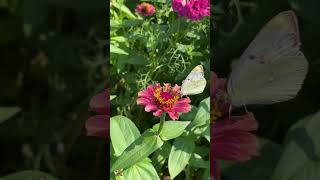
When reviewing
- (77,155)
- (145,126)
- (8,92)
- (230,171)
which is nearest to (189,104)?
(145,126)

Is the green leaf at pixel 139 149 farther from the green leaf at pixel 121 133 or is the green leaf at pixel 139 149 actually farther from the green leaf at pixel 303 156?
the green leaf at pixel 303 156

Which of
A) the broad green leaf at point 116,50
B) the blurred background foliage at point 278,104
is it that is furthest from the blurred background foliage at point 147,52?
the blurred background foliage at point 278,104

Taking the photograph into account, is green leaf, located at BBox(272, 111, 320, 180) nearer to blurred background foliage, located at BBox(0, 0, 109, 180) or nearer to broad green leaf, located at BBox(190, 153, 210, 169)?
broad green leaf, located at BBox(190, 153, 210, 169)

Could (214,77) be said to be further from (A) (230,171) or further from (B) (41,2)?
(B) (41,2)

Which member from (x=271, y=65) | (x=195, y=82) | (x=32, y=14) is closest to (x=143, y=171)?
(x=195, y=82)

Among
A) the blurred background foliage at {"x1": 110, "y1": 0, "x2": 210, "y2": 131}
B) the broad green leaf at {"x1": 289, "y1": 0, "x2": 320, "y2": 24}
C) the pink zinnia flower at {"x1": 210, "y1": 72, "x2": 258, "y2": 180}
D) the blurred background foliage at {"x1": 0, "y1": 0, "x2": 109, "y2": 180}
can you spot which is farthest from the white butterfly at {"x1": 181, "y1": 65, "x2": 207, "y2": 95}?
the blurred background foliage at {"x1": 0, "y1": 0, "x2": 109, "y2": 180}

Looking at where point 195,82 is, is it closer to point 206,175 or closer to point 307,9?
point 206,175

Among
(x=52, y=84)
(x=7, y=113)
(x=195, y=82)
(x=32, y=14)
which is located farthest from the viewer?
(x=52, y=84)

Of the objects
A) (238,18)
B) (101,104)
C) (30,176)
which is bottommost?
(30,176)
